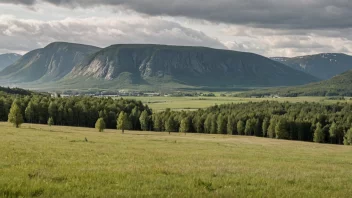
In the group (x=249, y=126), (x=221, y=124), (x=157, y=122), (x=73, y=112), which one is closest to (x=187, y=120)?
(x=221, y=124)

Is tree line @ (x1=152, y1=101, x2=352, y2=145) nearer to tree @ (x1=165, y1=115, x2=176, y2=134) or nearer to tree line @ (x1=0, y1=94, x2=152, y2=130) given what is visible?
tree @ (x1=165, y1=115, x2=176, y2=134)

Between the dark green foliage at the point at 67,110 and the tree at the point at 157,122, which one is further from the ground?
the dark green foliage at the point at 67,110

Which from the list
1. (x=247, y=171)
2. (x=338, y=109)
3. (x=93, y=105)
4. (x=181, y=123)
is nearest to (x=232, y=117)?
(x=181, y=123)

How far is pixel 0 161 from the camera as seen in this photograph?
24.7m

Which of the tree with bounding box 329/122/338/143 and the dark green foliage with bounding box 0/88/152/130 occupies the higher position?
the dark green foliage with bounding box 0/88/152/130

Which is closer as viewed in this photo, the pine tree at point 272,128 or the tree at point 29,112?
the tree at point 29,112

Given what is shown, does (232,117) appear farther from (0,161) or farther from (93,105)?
(0,161)

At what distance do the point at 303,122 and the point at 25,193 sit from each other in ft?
461

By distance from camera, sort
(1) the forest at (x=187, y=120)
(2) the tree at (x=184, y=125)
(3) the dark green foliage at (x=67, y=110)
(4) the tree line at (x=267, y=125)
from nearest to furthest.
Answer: (4) the tree line at (x=267, y=125)
(1) the forest at (x=187, y=120)
(3) the dark green foliage at (x=67, y=110)
(2) the tree at (x=184, y=125)

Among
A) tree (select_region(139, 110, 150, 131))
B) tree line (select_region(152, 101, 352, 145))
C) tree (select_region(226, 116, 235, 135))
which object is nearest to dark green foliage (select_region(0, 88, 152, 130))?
tree (select_region(139, 110, 150, 131))

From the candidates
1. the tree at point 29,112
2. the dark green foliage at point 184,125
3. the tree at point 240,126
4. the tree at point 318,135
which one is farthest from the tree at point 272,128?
the tree at point 29,112

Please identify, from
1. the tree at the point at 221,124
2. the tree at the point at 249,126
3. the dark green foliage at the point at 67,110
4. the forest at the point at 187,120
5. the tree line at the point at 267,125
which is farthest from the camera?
the tree at the point at 221,124

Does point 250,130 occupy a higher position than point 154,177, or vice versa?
point 154,177

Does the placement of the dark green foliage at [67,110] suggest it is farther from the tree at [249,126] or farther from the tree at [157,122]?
the tree at [249,126]
